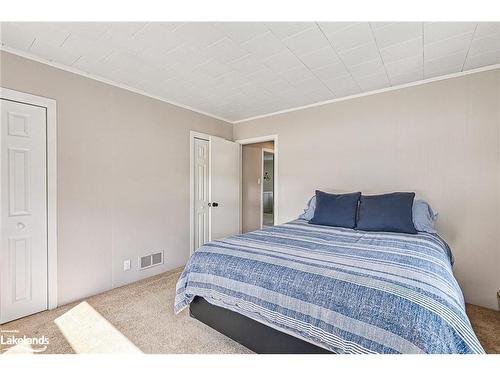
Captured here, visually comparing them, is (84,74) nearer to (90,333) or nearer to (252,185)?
(90,333)

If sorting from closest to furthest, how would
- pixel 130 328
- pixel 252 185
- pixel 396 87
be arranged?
pixel 130 328, pixel 396 87, pixel 252 185

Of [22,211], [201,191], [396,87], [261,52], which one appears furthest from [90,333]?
[396,87]

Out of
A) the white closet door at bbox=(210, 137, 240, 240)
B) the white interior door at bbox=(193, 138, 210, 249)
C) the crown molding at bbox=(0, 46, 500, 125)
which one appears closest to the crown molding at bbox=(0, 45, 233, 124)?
the crown molding at bbox=(0, 46, 500, 125)

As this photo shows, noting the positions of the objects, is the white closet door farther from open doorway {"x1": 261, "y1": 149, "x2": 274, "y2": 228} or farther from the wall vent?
open doorway {"x1": 261, "y1": 149, "x2": 274, "y2": 228}

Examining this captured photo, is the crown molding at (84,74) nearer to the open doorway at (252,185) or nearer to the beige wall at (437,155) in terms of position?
the open doorway at (252,185)

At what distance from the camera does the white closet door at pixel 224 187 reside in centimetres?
374

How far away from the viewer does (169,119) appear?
3.27m

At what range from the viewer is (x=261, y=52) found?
6.82 feet

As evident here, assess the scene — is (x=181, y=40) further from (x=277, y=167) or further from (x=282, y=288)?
(x=277, y=167)

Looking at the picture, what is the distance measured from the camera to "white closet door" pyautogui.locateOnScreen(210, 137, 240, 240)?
374cm

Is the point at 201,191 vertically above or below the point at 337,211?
above
